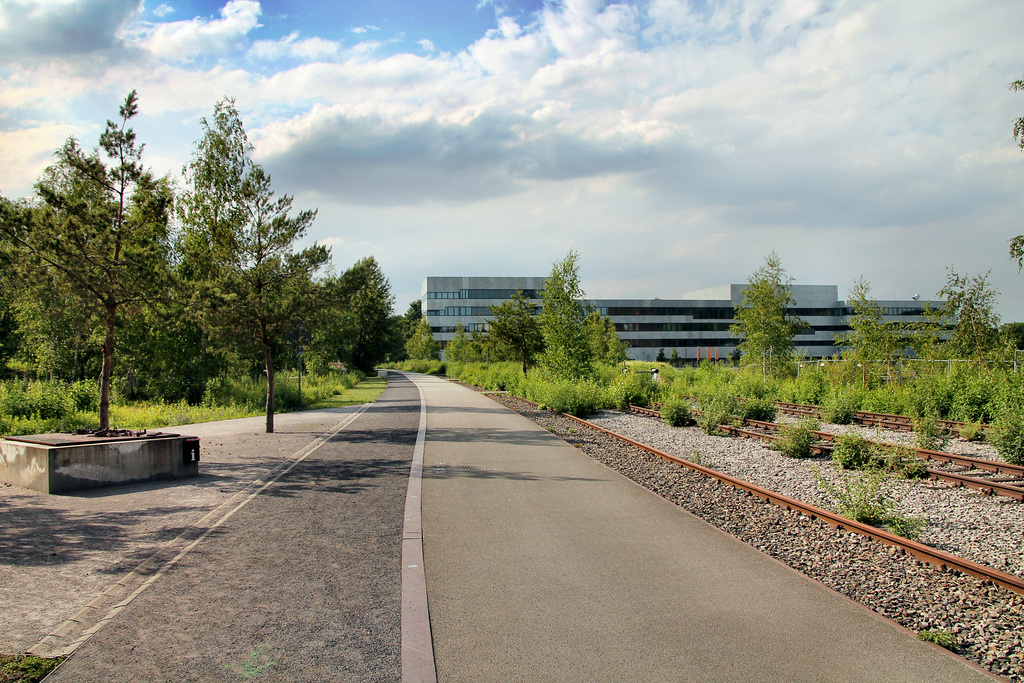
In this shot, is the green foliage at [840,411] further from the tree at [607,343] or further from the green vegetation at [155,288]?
the tree at [607,343]

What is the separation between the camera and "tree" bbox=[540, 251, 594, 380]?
93.8ft

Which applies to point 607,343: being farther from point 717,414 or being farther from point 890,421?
point 717,414

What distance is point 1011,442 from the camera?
36.7 ft

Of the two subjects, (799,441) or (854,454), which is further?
(799,441)

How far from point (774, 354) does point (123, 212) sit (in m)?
32.8

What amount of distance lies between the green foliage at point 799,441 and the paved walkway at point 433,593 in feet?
15.8

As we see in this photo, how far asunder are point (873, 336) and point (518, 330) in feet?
67.3

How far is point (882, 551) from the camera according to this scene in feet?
20.9

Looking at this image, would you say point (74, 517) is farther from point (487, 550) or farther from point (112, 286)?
point (112, 286)

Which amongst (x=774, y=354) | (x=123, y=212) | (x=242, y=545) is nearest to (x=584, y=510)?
(x=242, y=545)

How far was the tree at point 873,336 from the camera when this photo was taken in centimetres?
2725

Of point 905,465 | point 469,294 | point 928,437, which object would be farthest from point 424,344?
point 905,465

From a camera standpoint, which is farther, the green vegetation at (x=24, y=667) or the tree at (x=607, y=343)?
the tree at (x=607, y=343)

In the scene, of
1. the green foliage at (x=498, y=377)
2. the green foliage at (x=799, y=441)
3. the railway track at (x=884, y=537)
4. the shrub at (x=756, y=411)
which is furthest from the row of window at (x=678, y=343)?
the railway track at (x=884, y=537)
